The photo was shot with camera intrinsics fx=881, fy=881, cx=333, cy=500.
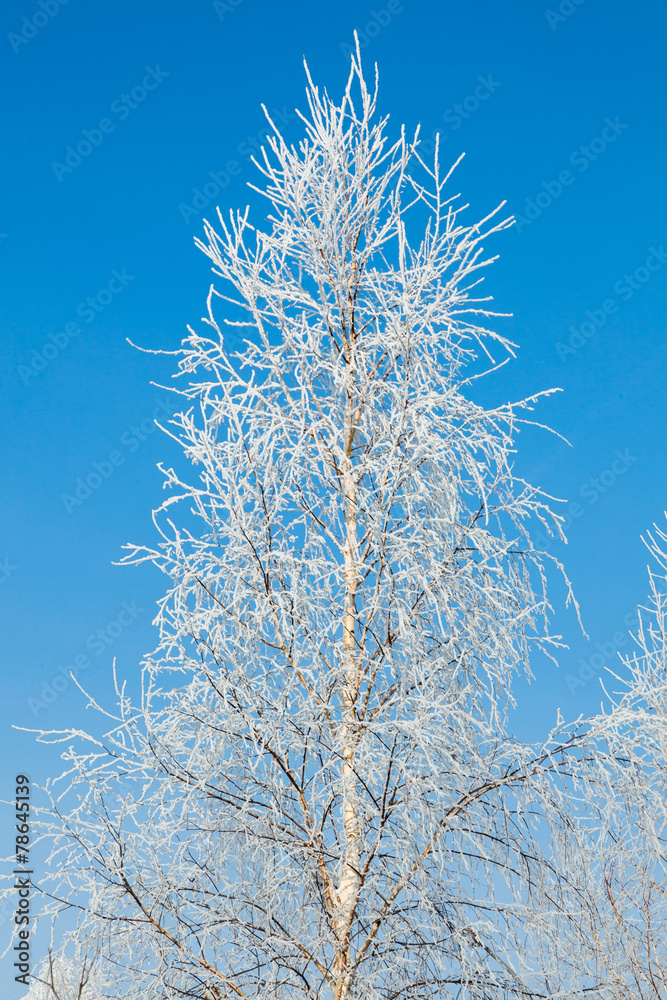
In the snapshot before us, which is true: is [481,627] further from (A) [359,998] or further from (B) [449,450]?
(A) [359,998]

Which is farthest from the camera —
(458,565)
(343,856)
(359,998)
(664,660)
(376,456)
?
(664,660)

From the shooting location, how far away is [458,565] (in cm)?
545

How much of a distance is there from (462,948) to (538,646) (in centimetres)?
169

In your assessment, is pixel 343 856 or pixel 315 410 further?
pixel 315 410

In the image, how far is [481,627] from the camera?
530cm

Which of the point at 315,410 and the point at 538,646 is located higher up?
the point at 315,410

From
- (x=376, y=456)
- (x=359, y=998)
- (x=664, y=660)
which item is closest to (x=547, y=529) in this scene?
(x=376, y=456)

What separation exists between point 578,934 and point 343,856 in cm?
135

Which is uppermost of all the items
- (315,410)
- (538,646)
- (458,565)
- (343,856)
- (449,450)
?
(315,410)

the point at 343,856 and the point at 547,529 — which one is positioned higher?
the point at 547,529

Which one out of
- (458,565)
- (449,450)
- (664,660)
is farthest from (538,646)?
(664,660)

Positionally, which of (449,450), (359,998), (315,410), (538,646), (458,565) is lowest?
(359,998)

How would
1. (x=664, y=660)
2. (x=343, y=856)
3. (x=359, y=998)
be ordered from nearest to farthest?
(x=359, y=998) → (x=343, y=856) → (x=664, y=660)

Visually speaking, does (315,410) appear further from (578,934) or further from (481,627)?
(578,934)
